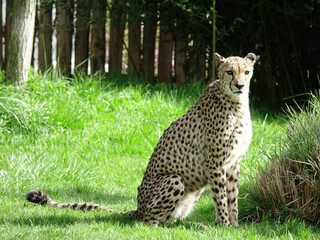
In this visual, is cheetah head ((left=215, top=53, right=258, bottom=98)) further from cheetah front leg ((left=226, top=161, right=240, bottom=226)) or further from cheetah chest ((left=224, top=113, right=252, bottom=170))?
cheetah front leg ((left=226, top=161, right=240, bottom=226))

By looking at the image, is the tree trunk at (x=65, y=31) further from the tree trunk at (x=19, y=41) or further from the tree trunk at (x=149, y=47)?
the tree trunk at (x=19, y=41)

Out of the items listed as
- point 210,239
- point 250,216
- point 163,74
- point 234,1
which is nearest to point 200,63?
point 163,74

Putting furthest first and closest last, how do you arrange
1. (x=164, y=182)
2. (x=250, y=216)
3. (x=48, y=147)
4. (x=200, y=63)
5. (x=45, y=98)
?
(x=200, y=63) → (x=45, y=98) → (x=48, y=147) → (x=250, y=216) → (x=164, y=182)

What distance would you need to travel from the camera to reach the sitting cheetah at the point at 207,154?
3.53m

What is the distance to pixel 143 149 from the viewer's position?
549cm

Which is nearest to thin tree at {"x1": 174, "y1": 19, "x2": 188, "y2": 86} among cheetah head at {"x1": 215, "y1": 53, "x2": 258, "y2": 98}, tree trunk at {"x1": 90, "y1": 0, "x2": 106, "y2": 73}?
tree trunk at {"x1": 90, "y1": 0, "x2": 106, "y2": 73}

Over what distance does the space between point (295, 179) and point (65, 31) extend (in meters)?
5.21

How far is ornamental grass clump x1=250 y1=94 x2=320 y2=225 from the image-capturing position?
12.3ft

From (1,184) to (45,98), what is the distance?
2.03 m

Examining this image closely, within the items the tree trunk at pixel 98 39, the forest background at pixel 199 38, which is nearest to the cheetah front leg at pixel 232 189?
the forest background at pixel 199 38

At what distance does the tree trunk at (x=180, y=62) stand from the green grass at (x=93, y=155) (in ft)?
1.68

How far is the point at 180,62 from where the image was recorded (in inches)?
300

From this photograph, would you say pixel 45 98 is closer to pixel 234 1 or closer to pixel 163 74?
pixel 163 74

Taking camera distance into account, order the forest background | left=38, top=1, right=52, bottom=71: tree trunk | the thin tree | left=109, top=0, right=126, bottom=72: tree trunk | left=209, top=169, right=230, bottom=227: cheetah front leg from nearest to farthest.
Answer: left=209, top=169, right=230, bottom=227: cheetah front leg → the forest background → the thin tree → left=109, top=0, right=126, bottom=72: tree trunk → left=38, top=1, right=52, bottom=71: tree trunk
